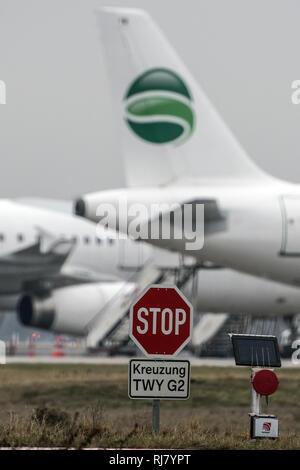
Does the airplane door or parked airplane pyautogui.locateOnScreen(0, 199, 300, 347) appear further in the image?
parked airplane pyautogui.locateOnScreen(0, 199, 300, 347)

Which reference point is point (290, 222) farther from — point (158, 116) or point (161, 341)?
point (161, 341)

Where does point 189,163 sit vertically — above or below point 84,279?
below

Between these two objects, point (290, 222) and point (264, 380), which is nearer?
point (264, 380)

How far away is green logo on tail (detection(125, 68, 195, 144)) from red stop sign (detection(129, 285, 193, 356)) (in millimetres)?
19672

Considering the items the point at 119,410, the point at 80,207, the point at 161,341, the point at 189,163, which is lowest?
the point at 161,341

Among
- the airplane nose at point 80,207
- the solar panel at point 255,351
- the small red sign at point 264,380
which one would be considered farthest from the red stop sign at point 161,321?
the airplane nose at point 80,207

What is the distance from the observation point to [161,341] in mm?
13672

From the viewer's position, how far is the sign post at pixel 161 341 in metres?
13.6

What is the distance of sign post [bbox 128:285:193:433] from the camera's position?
13609 mm

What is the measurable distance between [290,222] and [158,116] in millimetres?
4355

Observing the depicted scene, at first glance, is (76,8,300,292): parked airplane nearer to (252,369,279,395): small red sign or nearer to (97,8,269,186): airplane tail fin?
(97,8,269,186): airplane tail fin

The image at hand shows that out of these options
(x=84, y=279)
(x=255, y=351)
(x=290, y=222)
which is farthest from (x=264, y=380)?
(x=84, y=279)

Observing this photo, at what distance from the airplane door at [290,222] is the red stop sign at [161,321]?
19554mm

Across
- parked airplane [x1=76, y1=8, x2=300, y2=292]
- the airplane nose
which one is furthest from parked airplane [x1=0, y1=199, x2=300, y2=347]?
the airplane nose
